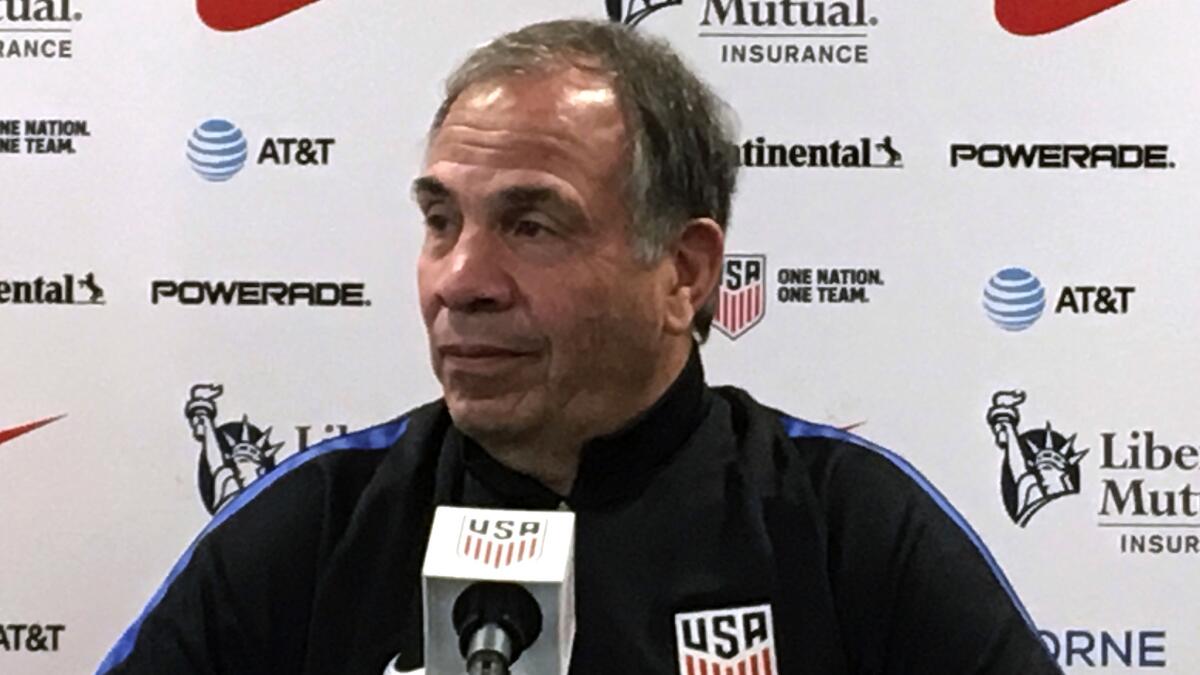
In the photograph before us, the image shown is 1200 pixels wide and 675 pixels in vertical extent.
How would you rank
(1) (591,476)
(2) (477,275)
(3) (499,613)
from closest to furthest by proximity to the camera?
(3) (499,613), (2) (477,275), (1) (591,476)

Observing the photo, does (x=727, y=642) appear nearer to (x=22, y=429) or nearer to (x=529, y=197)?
(x=529, y=197)

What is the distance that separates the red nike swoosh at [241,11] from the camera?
2.15m

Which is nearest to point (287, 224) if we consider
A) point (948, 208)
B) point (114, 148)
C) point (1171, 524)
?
point (114, 148)

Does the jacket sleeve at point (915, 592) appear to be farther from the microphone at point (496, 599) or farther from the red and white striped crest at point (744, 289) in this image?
the red and white striped crest at point (744, 289)

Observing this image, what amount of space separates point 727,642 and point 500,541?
0.42 m

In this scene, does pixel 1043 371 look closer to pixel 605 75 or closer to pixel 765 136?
pixel 765 136

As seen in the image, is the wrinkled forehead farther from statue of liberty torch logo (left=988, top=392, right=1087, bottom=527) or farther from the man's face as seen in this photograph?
statue of liberty torch logo (left=988, top=392, right=1087, bottom=527)

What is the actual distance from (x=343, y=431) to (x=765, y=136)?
0.74 metres

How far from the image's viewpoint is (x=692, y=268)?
53.7 inches

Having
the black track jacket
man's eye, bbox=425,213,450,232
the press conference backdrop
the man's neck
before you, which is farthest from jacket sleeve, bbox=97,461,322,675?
the press conference backdrop

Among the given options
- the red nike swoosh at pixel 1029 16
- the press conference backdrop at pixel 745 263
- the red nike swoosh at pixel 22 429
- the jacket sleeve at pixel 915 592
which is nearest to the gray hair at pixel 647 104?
the jacket sleeve at pixel 915 592

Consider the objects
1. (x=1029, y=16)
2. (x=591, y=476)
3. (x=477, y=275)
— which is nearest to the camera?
(x=477, y=275)

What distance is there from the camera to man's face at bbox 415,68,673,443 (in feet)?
3.99

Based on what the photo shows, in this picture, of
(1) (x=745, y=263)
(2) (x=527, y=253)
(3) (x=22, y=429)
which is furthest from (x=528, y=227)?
(3) (x=22, y=429)
